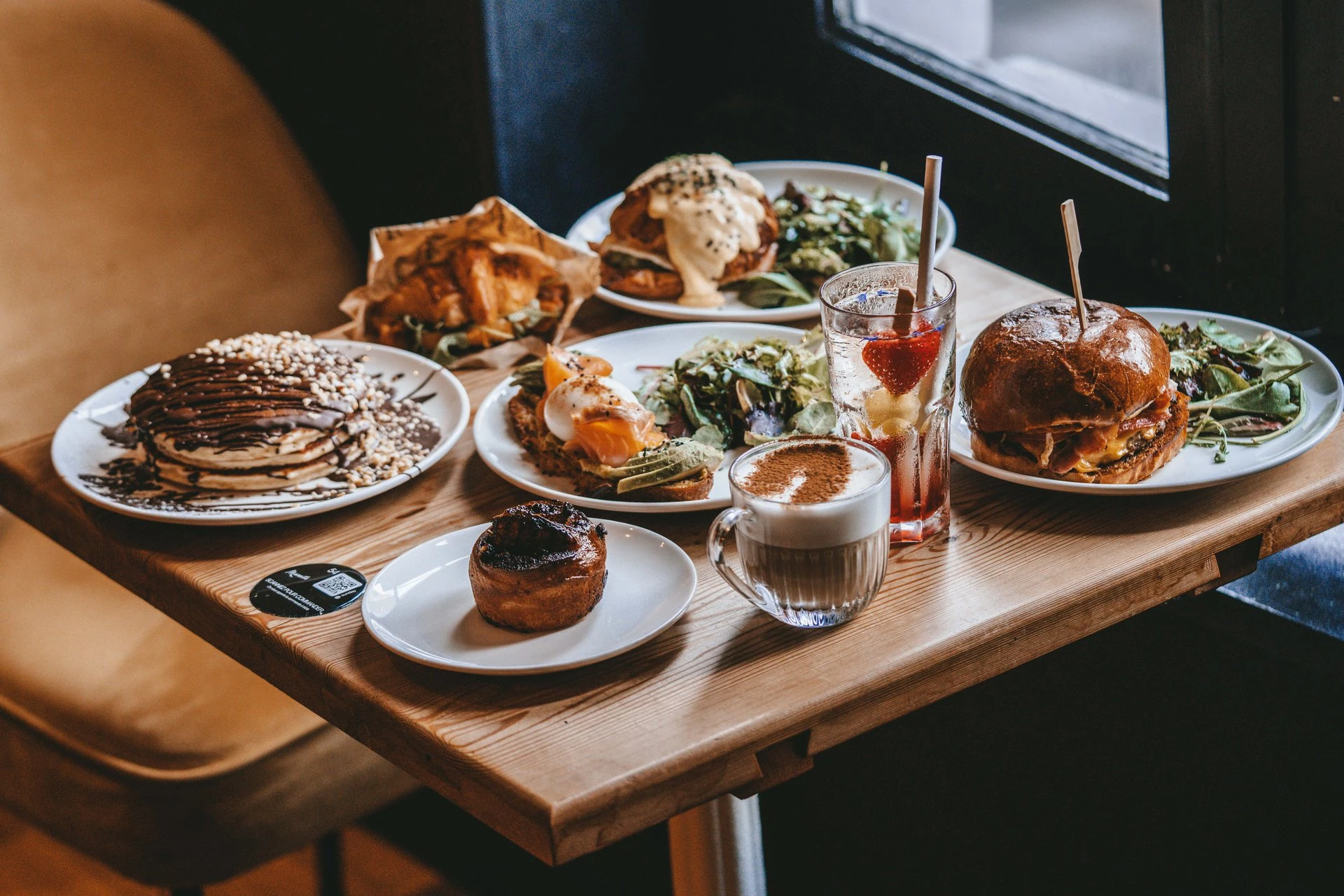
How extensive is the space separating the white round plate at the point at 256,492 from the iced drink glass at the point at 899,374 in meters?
0.56

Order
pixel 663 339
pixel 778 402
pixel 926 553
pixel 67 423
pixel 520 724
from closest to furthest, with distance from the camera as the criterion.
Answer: pixel 520 724, pixel 926 553, pixel 778 402, pixel 67 423, pixel 663 339

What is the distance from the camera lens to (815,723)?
1.13 m

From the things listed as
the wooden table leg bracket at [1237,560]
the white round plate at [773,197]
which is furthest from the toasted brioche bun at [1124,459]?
the white round plate at [773,197]

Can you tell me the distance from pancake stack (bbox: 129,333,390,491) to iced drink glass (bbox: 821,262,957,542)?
0.65 m

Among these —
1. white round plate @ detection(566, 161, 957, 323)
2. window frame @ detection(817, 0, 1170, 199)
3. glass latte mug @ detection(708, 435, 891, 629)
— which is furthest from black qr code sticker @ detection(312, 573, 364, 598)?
window frame @ detection(817, 0, 1170, 199)

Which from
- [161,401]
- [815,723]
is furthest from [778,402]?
[161,401]

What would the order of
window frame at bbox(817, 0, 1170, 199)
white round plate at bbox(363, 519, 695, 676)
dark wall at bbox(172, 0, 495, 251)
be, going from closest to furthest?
white round plate at bbox(363, 519, 695, 676) < window frame at bbox(817, 0, 1170, 199) < dark wall at bbox(172, 0, 495, 251)

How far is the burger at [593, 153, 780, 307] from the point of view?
207 centimetres

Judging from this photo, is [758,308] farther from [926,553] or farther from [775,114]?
[775,114]

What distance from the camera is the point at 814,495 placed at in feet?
3.84

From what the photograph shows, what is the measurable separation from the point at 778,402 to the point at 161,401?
795 mm

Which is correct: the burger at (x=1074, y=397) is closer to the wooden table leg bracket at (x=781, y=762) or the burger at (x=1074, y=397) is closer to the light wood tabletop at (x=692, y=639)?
the light wood tabletop at (x=692, y=639)

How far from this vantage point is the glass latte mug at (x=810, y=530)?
1148 mm

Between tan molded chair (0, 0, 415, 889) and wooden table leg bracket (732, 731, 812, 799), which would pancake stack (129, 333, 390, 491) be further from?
wooden table leg bracket (732, 731, 812, 799)
